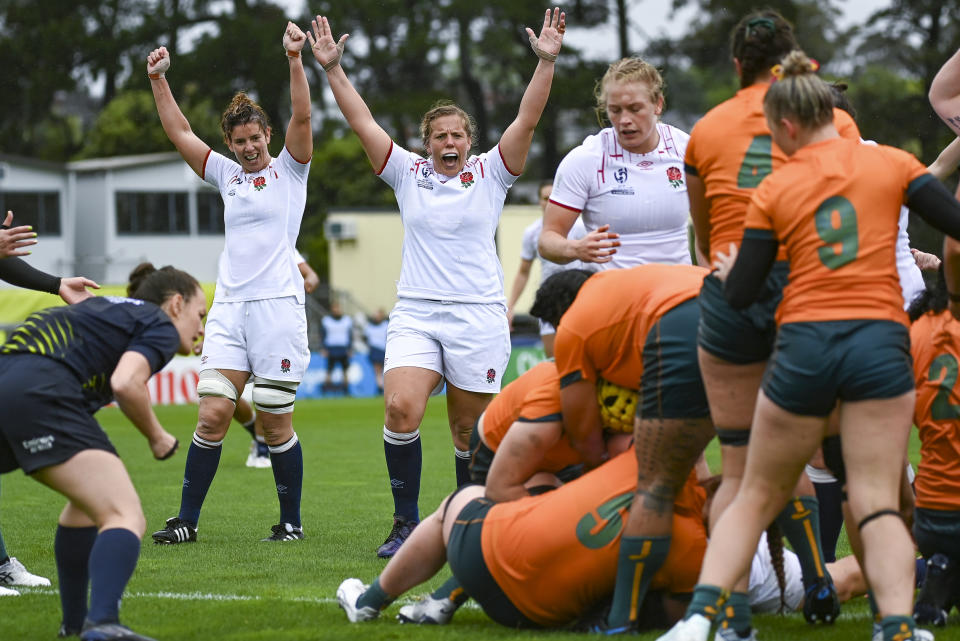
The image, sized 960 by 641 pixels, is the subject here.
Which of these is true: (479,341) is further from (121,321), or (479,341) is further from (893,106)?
(893,106)

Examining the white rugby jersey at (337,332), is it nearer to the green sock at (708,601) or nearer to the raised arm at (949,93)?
the raised arm at (949,93)

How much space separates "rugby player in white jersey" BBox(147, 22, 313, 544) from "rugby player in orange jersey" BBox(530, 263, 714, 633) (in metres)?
3.32

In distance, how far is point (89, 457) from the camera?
4.52 m

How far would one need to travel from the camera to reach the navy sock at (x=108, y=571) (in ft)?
14.5

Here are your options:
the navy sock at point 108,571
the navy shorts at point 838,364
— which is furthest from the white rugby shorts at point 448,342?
the navy shorts at point 838,364

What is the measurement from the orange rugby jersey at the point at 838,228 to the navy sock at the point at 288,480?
13.9ft

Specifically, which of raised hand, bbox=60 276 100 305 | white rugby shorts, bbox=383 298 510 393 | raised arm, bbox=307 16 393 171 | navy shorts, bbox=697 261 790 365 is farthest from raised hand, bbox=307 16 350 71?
navy shorts, bbox=697 261 790 365

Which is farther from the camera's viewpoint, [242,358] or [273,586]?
[242,358]

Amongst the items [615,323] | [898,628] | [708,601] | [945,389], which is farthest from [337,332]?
[898,628]

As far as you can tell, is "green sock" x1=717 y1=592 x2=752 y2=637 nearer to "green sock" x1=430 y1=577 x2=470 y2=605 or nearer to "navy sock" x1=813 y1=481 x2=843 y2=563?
"green sock" x1=430 y1=577 x2=470 y2=605

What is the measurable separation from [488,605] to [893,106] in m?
29.8

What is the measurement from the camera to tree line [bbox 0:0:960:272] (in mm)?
40812

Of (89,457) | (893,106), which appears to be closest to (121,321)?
(89,457)

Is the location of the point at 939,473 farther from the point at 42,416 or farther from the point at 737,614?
the point at 42,416
